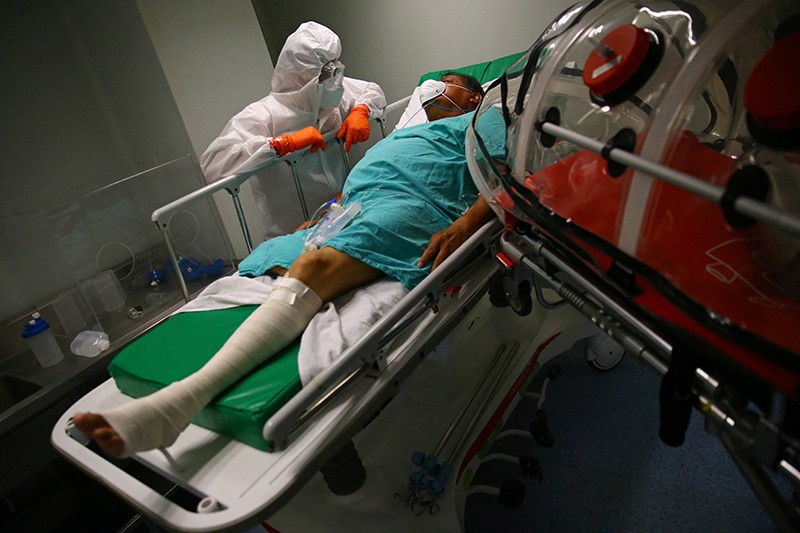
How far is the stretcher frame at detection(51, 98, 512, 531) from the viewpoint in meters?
0.99

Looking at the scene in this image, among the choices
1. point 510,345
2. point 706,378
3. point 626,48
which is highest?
point 626,48

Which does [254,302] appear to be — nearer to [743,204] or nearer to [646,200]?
[646,200]

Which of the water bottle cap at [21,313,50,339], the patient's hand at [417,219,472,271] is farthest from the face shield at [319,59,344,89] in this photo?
the water bottle cap at [21,313,50,339]

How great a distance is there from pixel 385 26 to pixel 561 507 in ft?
10.9

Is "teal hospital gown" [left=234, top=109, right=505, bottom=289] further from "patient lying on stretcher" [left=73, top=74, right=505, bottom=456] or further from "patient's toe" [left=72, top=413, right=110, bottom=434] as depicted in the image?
"patient's toe" [left=72, top=413, right=110, bottom=434]

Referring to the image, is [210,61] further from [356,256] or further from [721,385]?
[721,385]

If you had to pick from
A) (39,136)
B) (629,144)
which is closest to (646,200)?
(629,144)

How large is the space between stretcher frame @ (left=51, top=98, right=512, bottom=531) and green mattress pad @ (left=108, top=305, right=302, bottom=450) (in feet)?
0.20

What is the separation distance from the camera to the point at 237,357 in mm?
1221

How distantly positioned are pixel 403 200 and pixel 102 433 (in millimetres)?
1175

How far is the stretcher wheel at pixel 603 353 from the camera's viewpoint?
2270mm

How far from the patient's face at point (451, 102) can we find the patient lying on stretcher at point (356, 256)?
1.03 ft

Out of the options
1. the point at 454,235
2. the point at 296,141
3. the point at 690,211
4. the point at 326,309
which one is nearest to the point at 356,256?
the point at 326,309

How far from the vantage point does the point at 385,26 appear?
360cm
